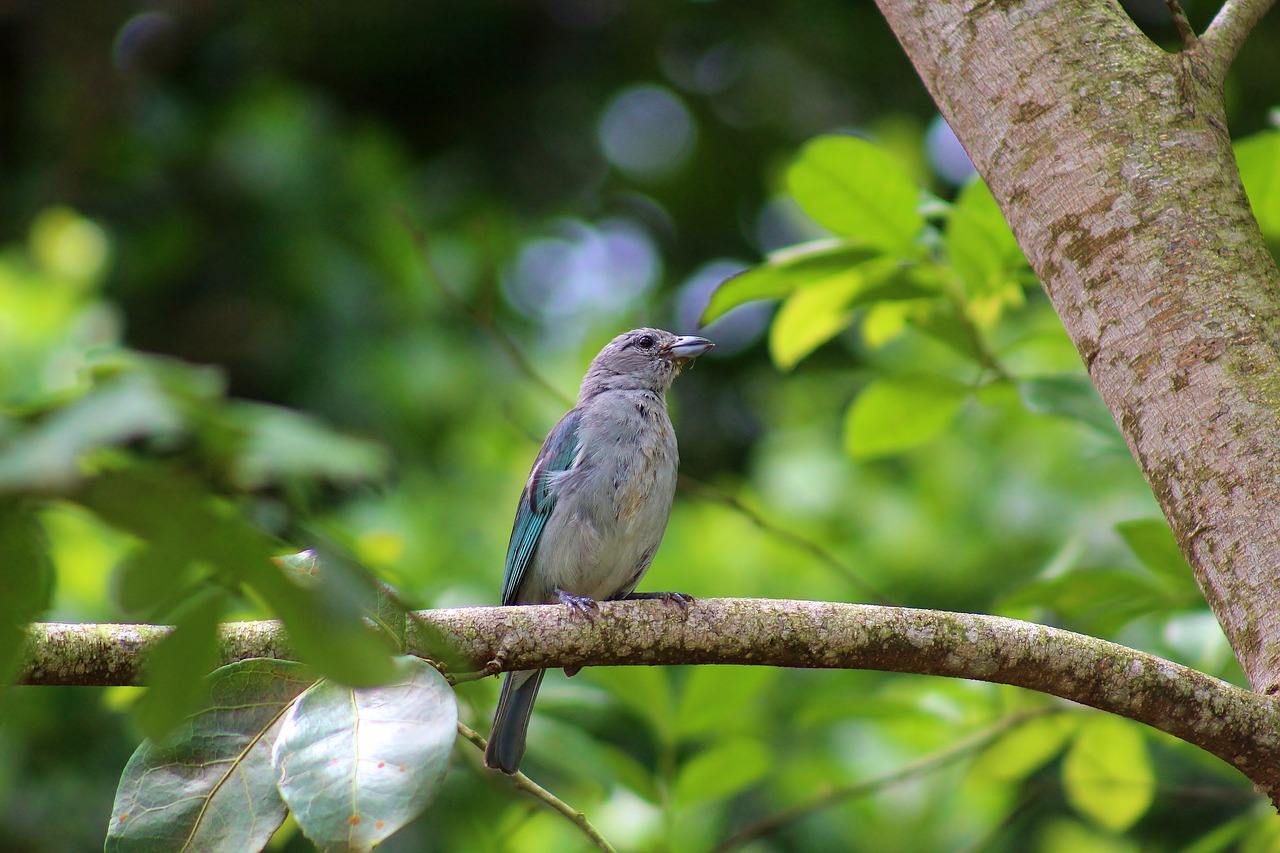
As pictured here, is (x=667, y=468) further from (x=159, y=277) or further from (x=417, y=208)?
(x=159, y=277)

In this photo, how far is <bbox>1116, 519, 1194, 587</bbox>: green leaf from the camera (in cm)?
236

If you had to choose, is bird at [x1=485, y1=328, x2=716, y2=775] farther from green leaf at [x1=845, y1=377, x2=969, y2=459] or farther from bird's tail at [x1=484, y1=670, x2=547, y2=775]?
green leaf at [x1=845, y1=377, x2=969, y2=459]

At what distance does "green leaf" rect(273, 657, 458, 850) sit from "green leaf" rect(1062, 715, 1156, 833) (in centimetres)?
191

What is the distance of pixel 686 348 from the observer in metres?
4.71

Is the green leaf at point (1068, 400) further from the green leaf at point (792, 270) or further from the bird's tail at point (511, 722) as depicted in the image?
the bird's tail at point (511, 722)

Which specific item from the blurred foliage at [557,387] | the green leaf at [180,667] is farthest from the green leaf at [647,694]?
the green leaf at [180,667]

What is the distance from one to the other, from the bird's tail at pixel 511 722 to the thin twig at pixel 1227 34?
2.10m

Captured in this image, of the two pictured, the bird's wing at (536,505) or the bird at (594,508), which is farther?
the bird's wing at (536,505)

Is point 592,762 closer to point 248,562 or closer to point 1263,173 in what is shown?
point 1263,173

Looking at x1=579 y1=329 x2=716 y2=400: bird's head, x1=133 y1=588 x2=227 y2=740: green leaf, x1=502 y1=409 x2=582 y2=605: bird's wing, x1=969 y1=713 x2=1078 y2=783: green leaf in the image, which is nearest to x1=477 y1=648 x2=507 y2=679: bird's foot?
x1=133 y1=588 x2=227 y2=740: green leaf

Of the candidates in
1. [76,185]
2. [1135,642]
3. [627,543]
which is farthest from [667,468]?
[76,185]

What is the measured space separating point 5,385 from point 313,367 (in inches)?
136

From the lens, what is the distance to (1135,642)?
3.77 m

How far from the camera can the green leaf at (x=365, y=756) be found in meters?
1.39
